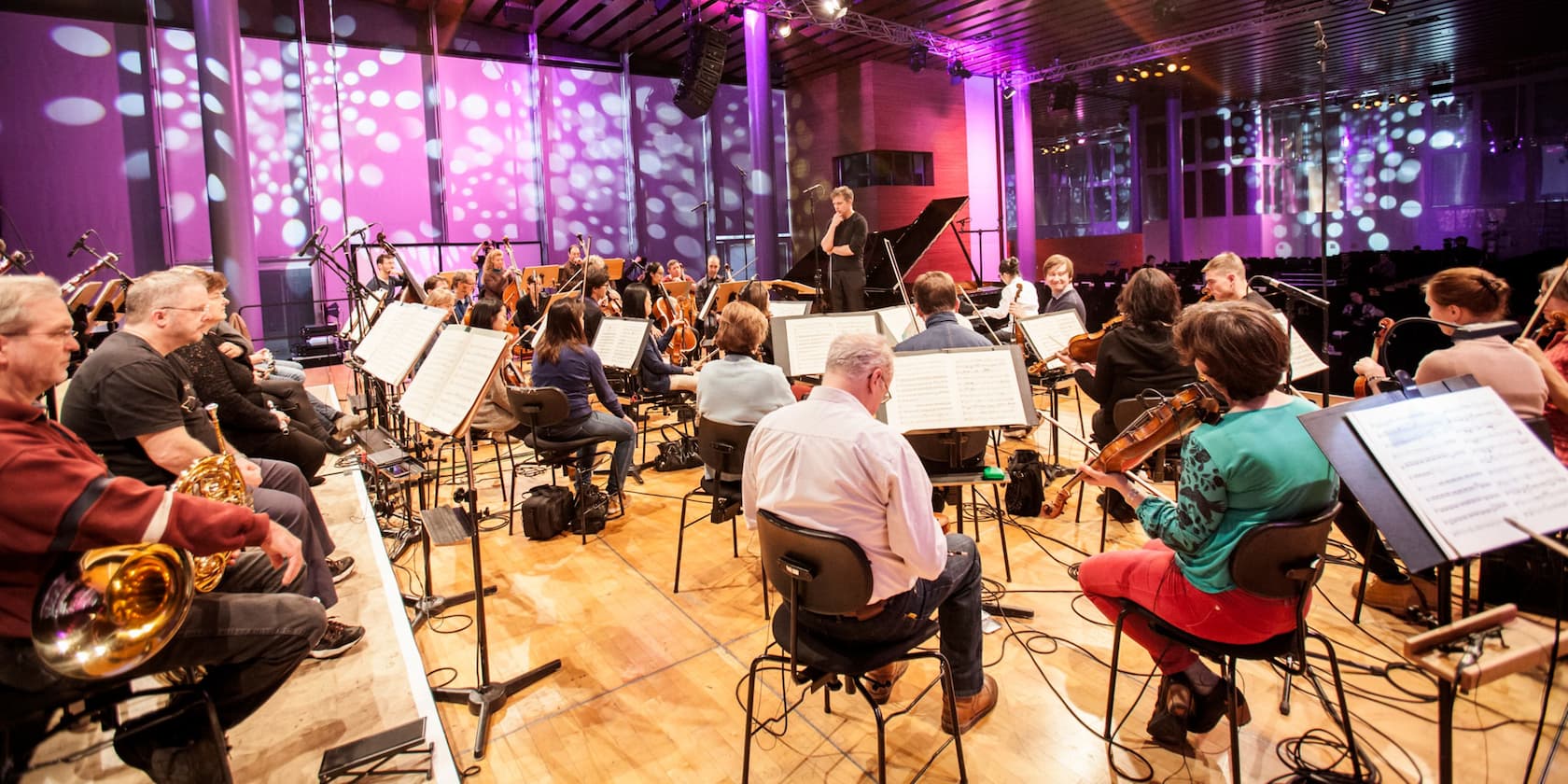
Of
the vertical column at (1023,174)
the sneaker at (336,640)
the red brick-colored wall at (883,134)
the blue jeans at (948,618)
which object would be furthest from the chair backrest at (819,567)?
the vertical column at (1023,174)

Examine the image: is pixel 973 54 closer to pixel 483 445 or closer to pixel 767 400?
pixel 483 445

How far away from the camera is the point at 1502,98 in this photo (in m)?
13.4

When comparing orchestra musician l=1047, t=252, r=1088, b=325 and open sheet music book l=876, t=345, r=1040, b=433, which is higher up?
orchestra musician l=1047, t=252, r=1088, b=325

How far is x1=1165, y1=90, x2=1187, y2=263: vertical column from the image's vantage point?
54.2 feet

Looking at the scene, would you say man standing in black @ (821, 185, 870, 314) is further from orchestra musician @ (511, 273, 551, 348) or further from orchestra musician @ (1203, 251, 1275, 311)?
orchestra musician @ (1203, 251, 1275, 311)

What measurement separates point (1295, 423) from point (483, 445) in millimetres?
6676

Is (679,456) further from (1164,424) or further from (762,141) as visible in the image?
(762,141)

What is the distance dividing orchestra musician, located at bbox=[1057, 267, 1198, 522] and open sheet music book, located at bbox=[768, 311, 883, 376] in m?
1.41

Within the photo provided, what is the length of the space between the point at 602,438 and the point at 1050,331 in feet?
9.35

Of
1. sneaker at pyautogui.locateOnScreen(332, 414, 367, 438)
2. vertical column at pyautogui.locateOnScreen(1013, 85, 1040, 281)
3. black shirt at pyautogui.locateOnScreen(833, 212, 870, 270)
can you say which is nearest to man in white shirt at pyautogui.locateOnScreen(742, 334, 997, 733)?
sneaker at pyautogui.locateOnScreen(332, 414, 367, 438)

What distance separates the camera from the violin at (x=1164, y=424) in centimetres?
218

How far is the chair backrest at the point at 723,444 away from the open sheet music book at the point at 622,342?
205 cm

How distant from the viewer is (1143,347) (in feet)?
13.2

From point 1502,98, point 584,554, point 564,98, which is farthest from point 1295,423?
point 1502,98
